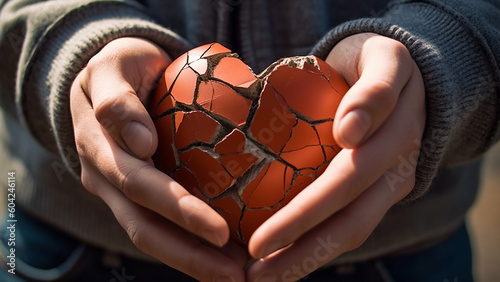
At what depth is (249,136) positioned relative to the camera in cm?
75

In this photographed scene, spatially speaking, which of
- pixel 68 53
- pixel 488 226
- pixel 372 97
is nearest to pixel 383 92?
pixel 372 97

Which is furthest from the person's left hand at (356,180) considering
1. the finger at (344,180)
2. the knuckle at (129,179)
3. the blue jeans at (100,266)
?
the blue jeans at (100,266)

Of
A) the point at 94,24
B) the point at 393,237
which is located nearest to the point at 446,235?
the point at 393,237

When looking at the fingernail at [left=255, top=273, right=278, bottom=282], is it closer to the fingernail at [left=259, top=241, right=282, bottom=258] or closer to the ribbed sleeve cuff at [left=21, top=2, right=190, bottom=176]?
the fingernail at [left=259, top=241, right=282, bottom=258]

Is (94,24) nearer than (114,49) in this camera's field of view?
No

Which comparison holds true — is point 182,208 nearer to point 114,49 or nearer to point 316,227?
point 316,227

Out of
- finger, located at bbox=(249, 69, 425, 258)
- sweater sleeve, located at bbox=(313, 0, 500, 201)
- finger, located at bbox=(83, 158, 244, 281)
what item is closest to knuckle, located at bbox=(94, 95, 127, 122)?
finger, located at bbox=(83, 158, 244, 281)

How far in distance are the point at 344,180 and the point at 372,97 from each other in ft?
0.38

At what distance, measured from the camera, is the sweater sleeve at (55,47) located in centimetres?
89

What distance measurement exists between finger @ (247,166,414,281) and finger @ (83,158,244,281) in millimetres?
45

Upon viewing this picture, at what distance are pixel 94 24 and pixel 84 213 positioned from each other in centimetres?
39

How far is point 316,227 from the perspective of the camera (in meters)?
0.71

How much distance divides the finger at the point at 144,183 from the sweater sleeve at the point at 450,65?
37cm

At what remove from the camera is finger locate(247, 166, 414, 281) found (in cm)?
69
